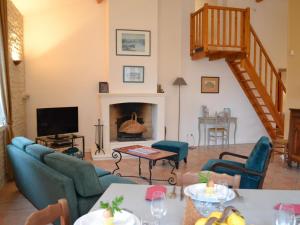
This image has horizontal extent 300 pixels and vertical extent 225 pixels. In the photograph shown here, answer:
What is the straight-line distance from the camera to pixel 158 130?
693 cm

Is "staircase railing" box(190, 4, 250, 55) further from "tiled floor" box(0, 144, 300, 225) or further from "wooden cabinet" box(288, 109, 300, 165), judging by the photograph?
"tiled floor" box(0, 144, 300, 225)

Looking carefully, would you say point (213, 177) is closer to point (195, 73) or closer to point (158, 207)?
point (158, 207)

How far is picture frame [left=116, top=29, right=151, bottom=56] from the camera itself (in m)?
6.63

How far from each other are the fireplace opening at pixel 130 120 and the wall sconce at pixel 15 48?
2363 mm

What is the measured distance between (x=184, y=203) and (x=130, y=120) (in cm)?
520

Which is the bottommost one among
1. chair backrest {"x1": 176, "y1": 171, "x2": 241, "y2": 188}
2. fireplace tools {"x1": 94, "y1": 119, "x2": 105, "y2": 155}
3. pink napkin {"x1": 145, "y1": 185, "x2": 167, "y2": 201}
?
fireplace tools {"x1": 94, "y1": 119, "x2": 105, "y2": 155}

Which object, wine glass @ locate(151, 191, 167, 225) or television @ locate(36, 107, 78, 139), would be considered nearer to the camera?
wine glass @ locate(151, 191, 167, 225)

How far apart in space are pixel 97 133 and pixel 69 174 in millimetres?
4400

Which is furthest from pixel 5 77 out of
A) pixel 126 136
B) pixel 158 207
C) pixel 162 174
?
pixel 158 207

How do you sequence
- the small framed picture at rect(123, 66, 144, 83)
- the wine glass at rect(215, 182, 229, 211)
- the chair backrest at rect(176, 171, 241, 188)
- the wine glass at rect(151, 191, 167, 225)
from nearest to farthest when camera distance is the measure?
the wine glass at rect(151, 191, 167, 225) → the wine glass at rect(215, 182, 229, 211) → the chair backrest at rect(176, 171, 241, 188) → the small framed picture at rect(123, 66, 144, 83)

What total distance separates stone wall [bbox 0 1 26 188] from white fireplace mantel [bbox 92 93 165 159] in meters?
1.63

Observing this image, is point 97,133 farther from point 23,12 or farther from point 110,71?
point 23,12

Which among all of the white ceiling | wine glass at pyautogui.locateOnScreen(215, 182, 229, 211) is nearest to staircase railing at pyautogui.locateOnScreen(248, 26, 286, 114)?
the white ceiling

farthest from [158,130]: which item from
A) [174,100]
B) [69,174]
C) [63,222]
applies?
[63,222]
